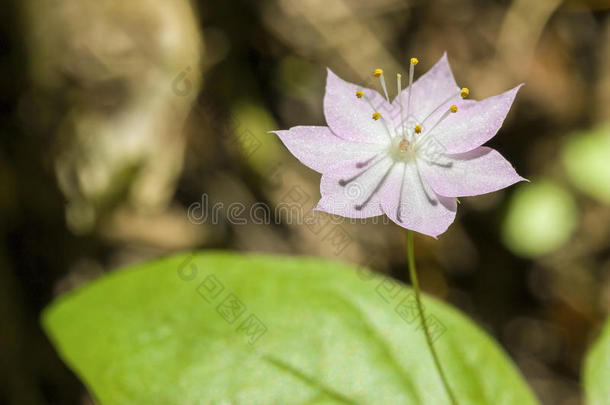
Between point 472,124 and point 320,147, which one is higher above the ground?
point 472,124

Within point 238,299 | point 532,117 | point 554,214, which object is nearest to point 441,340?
point 238,299

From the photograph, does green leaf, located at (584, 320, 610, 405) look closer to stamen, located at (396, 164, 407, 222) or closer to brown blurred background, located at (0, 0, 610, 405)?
stamen, located at (396, 164, 407, 222)

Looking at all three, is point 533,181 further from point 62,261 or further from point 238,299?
point 62,261

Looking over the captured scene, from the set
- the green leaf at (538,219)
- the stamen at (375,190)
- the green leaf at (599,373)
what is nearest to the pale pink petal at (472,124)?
the stamen at (375,190)

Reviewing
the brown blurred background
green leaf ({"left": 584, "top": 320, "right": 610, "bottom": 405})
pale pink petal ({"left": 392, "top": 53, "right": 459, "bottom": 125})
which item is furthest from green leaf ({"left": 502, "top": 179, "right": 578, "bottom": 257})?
pale pink petal ({"left": 392, "top": 53, "right": 459, "bottom": 125})

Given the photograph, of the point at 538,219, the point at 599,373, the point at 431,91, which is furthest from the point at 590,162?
the point at 431,91

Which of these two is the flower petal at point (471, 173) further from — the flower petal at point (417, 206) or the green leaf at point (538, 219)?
the green leaf at point (538, 219)

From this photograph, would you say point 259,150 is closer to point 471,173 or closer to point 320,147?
point 320,147
